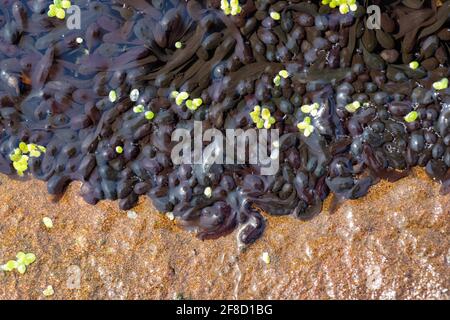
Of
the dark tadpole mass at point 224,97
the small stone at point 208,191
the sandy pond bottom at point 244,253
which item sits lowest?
the sandy pond bottom at point 244,253

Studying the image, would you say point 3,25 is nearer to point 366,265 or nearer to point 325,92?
point 325,92

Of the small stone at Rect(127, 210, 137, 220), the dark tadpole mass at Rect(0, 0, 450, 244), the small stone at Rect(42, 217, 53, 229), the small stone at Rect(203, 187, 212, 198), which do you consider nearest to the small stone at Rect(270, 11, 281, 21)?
the dark tadpole mass at Rect(0, 0, 450, 244)

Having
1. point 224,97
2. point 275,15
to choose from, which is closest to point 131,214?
point 224,97

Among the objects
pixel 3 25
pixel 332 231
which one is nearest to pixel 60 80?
pixel 3 25

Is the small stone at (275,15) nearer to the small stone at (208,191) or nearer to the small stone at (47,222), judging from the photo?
the small stone at (208,191)

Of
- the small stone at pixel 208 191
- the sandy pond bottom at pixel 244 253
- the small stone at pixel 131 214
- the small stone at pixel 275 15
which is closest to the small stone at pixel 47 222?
the sandy pond bottom at pixel 244 253

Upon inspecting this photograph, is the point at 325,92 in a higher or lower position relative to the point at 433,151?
higher
